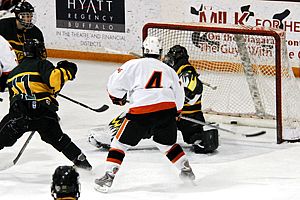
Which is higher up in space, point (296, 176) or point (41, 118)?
point (41, 118)

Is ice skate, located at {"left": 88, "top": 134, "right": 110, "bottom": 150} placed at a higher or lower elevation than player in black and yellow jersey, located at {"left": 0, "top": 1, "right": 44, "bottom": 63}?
lower

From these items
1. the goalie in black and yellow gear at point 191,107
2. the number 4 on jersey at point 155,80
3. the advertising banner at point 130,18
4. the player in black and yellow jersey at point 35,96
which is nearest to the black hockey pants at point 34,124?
the player in black and yellow jersey at point 35,96

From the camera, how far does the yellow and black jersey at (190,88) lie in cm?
632

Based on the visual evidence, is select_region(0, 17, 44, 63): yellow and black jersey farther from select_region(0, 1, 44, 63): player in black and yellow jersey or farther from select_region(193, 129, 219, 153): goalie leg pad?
select_region(193, 129, 219, 153): goalie leg pad

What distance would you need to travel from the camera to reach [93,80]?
8.51 meters

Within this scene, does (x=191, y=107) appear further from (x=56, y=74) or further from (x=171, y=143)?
(x=56, y=74)

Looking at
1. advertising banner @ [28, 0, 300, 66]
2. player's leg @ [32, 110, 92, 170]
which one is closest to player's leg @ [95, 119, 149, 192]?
player's leg @ [32, 110, 92, 170]

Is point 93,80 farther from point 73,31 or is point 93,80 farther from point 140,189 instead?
point 140,189

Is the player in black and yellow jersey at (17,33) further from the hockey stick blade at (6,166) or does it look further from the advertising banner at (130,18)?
the advertising banner at (130,18)

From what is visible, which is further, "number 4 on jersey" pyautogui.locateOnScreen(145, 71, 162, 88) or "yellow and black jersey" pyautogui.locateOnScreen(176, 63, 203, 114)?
"yellow and black jersey" pyautogui.locateOnScreen(176, 63, 203, 114)

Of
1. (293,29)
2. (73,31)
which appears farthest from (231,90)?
(73,31)

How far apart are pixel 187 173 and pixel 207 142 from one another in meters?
0.68

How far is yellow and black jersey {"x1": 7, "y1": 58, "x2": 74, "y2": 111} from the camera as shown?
5566 mm

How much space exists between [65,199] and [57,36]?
605 centimetres
